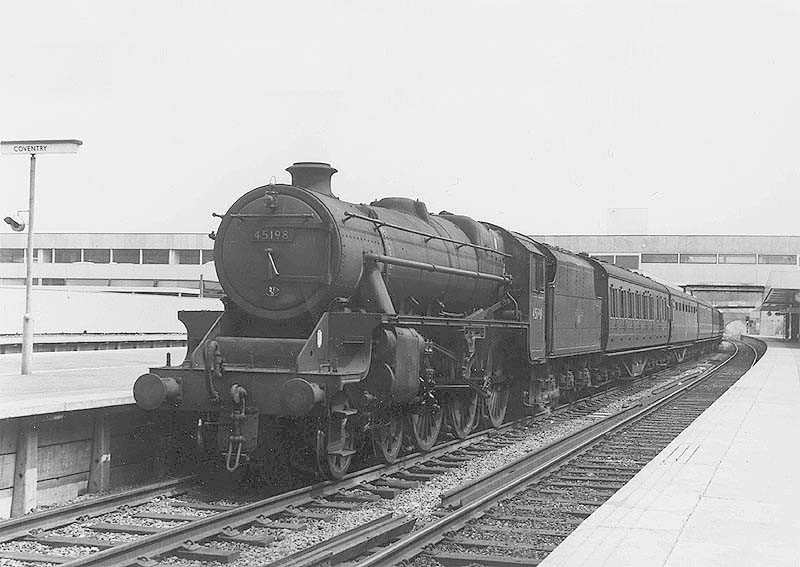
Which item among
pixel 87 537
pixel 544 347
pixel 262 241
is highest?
pixel 262 241

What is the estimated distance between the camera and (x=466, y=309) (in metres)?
12.8

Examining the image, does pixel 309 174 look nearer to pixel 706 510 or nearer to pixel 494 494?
pixel 494 494

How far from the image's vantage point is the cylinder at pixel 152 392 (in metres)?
8.56

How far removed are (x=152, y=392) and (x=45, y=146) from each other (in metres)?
5.24

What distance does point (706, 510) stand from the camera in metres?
7.08

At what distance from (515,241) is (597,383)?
23.3ft

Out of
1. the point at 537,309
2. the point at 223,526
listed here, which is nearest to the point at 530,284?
the point at 537,309

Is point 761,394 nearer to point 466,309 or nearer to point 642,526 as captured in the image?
point 466,309

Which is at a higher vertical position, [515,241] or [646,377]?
[515,241]

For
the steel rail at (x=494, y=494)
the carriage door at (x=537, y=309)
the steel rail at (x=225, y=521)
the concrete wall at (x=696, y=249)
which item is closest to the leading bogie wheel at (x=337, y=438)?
the steel rail at (x=225, y=521)

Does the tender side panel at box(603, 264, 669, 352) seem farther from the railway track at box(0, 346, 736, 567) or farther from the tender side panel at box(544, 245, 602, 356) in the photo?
the railway track at box(0, 346, 736, 567)

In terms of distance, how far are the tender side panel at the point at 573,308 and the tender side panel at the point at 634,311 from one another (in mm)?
965

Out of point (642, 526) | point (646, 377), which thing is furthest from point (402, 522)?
point (646, 377)

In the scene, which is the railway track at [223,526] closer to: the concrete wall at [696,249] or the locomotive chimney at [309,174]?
the locomotive chimney at [309,174]
